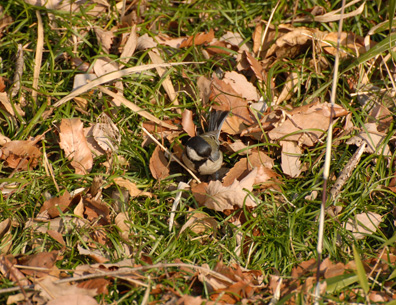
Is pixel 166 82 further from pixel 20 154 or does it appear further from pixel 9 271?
pixel 9 271

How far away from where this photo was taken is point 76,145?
3.92 metres

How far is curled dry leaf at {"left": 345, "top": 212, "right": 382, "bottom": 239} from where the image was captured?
3559 millimetres

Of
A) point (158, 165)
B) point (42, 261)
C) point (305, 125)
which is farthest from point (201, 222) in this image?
point (305, 125)

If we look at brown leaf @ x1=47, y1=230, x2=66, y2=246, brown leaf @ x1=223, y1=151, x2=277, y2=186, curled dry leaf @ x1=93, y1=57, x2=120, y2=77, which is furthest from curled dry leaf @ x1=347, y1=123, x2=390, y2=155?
brown leaf @ x1=47, y1=230, x2=66, y2=246

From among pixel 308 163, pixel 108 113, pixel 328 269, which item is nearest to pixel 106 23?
pixel 108 113

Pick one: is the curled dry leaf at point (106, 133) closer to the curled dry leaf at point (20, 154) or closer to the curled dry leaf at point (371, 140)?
the curled dry leaf at point (20, 154)

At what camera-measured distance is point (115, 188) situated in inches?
151

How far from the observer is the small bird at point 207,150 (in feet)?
12.8

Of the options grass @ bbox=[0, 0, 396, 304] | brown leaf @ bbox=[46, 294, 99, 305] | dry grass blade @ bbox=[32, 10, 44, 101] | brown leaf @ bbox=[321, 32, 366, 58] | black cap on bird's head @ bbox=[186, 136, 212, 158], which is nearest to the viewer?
brown leaf @ bbox=[46, 294, 99, 305]

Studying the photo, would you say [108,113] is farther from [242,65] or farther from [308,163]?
[308,163]

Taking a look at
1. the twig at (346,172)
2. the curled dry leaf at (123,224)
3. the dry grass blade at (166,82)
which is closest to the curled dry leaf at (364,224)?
the twig at (346,172)

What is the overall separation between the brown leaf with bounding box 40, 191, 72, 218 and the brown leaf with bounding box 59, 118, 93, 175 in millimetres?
362

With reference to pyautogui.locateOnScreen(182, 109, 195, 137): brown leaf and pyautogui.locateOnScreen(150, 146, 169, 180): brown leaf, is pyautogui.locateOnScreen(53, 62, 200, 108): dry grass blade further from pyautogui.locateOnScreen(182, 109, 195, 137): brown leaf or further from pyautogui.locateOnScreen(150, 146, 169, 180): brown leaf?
pyautogui.locateOnScreen(150, 146, 169, 180): brown leaf

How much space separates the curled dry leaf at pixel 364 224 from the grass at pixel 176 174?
5 centimetres
